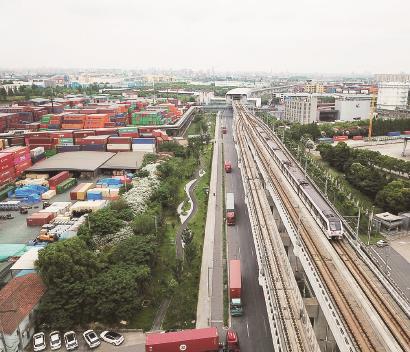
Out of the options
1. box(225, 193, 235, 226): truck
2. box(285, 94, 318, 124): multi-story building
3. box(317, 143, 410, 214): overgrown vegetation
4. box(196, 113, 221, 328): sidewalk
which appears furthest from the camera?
box(285, 94, 318, 124): multi-story building

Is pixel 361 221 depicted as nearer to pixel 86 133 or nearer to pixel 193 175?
pixel 193 175

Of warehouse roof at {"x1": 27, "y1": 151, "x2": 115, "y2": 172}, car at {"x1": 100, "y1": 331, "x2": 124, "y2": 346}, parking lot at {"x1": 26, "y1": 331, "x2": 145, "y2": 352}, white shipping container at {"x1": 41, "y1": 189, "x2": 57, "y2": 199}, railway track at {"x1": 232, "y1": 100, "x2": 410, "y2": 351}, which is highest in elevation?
railway track at {"x1": 232, "y1": 100, "x2": 410, "y2": 351}

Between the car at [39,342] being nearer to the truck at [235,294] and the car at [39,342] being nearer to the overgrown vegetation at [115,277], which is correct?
the overgrown vegetation at [115,277]

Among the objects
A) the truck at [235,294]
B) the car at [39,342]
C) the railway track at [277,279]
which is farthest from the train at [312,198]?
the car at [39,342]

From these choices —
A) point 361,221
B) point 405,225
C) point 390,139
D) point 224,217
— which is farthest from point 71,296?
point 390,139

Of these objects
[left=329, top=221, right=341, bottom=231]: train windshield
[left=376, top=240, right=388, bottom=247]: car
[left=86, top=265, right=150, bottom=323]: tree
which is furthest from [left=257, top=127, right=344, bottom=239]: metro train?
[left=86, top=265, right=150, bottom=323]: tree

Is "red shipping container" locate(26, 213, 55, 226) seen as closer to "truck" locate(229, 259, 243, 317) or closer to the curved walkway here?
the curved walkway
